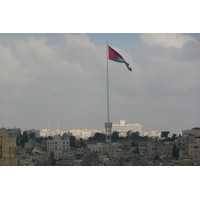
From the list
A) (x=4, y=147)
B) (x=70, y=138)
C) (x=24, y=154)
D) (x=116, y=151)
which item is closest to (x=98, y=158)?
(x=116, y=151)

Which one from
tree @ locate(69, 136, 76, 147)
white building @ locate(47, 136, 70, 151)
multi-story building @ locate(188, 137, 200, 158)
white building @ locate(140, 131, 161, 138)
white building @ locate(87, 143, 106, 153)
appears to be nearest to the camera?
multi-story building @ locate(188, 137, 200, 158)

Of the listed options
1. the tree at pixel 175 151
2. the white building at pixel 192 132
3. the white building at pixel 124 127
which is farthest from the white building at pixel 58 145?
the white building at pixel 192 132

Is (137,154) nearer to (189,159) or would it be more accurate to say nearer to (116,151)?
(116,151)

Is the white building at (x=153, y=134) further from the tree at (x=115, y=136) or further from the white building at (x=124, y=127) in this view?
the tree at (x=115, y=136)

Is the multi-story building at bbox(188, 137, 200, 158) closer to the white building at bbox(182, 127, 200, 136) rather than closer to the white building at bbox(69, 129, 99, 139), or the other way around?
the white building at bbox(182, 127, 200, 136)

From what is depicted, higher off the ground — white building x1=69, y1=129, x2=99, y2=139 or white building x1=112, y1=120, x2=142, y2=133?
white building x1=112, y1=120, x2=142, y2=133

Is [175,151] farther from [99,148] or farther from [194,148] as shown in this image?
[99,148]

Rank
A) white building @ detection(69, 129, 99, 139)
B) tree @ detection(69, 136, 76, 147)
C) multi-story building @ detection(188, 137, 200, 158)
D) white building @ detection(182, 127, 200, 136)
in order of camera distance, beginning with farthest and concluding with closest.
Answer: white building @ detection(69, 129, 99, 139) < tree @ detection(69, 136, 76, 147) < white building @ detection(182, 127, 200, 136) < multi-story building @ detection(188, 137, 200, 158)

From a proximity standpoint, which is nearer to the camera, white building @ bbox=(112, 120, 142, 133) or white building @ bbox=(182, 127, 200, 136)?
white building @ bbox=(182, 127, 200, 136)

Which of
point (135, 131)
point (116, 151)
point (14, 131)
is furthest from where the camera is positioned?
point (135, 131)

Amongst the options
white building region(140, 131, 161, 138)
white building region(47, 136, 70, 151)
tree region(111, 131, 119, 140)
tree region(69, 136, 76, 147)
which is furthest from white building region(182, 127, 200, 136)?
white building region(47, 136, 70, 151)

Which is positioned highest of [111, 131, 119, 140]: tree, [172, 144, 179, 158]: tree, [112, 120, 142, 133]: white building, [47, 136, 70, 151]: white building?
[112, 120, 142, 133]: white building
